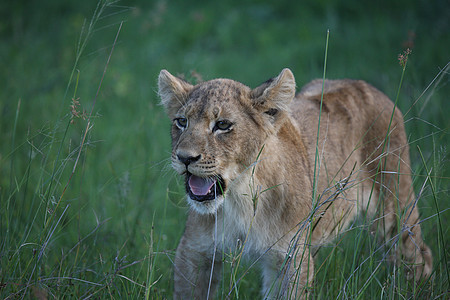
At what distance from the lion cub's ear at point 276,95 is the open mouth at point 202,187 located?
0.66 meters

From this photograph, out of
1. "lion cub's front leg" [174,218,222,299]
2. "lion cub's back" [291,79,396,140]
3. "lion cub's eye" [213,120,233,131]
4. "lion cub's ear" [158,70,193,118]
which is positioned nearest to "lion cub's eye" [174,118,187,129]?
"lion cub's ear" [158,70,193,118]

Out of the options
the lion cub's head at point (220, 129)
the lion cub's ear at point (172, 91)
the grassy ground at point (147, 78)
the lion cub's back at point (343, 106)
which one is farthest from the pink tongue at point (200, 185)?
the lion cub's back at point (343, 106)

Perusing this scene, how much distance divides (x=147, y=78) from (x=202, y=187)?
6959mm

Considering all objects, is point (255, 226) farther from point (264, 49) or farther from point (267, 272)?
point (264, 49)

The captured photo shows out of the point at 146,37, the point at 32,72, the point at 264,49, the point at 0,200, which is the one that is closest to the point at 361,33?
the point at 264,49

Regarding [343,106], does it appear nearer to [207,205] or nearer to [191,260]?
[207,205]

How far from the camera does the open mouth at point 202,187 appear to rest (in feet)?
11.3

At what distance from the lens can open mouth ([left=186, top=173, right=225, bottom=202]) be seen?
11.3 feet

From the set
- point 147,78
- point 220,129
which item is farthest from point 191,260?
point 147,78

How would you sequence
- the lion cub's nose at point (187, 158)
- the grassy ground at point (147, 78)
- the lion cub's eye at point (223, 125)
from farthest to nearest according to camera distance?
the grassy ground at point (147, 78)
the lion cub's eye at point (223, 125)
the lion cub's nose at point (187, 158)

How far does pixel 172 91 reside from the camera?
154 inches

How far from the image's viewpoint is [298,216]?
149 inches

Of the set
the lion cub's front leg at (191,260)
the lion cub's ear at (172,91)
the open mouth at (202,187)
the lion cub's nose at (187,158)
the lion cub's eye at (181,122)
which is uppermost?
the lion cub's ear at (172,91)

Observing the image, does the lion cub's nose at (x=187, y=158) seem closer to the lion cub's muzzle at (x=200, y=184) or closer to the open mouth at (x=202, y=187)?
the lion cub's muzzle at (x=200, y=184)
